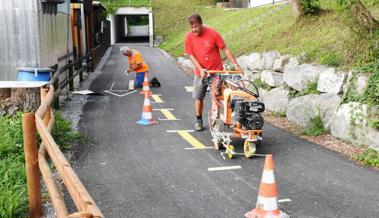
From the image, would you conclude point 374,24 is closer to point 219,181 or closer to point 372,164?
Result: point 372,164

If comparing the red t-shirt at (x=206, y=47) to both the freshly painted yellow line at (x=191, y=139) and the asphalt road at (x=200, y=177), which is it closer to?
the freshly painted yellow line at (x=191, y=139)

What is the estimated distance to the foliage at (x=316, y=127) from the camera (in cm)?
755

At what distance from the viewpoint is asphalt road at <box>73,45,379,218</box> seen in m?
4.66

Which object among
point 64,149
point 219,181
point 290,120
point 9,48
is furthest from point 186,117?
point 9,48

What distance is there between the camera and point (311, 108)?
8.04 m

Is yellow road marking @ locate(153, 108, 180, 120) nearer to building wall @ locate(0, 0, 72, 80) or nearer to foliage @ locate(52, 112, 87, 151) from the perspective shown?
foliage @ locate(52, 112, 87, 151)

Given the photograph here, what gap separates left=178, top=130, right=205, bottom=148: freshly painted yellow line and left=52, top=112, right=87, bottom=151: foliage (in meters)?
1.81

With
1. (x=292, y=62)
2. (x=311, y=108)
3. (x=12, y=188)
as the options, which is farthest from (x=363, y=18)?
(x=12, y=188)

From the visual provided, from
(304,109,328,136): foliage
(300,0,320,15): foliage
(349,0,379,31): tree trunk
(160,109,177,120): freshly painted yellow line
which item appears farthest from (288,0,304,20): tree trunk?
(304,109,328,136): foliage

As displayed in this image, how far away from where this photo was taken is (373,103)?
655cm

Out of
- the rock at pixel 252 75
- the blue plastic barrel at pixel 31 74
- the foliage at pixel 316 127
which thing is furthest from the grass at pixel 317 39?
the blue plastic barrel at pixel 31 74

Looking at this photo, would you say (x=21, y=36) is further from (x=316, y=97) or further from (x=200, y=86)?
(x=316, y=97)

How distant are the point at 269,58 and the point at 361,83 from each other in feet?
13.4

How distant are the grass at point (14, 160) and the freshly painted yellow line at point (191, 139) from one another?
1.85 metres
